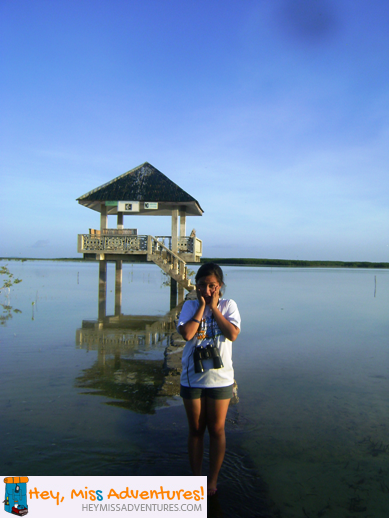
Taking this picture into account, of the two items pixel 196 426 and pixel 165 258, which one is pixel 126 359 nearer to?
pixel 196 426

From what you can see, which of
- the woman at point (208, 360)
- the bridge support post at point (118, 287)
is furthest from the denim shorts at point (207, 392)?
the bridge support post at point (118, 287)

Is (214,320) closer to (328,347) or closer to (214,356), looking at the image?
(214,356)

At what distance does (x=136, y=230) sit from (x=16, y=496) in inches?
598

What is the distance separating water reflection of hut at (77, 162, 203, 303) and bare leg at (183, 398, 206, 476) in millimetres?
13858

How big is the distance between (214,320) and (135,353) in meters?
6.69

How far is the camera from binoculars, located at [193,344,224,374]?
3.17 m

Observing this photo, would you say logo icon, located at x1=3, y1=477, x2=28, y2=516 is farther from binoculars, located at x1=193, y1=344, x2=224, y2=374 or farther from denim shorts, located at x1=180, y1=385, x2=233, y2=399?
binoculars, located at x1=193, y1=344, x2=224, y2=374

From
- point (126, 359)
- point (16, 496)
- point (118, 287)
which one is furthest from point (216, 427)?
point (118, 287)

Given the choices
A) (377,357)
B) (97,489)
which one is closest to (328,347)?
(377,357)

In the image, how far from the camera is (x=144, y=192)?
60.5ft

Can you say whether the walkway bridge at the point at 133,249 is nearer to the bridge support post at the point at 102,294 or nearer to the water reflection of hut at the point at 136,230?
the water reflection of hut at the point at 136,230

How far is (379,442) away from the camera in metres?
5.07

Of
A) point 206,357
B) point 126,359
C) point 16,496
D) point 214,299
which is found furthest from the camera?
point 126,359

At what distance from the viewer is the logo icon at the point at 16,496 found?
2998 mm
